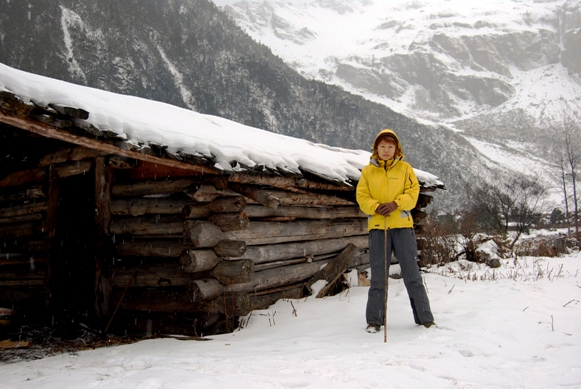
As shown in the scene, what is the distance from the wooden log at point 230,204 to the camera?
15.3ft

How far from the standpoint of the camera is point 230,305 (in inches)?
184

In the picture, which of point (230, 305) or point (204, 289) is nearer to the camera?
point (204, 289)

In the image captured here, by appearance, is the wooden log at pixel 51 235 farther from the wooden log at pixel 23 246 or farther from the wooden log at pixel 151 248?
the wooden log at pixel 151 248

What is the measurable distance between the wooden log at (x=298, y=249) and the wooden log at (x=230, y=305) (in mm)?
478

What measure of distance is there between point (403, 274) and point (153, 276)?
2.89 m

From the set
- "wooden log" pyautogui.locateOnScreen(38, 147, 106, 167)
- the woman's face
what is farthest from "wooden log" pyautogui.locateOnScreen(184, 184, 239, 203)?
the woman's face

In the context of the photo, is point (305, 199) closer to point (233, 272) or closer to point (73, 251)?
point (233, 272)

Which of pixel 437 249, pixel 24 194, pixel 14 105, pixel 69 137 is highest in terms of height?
pixel 14 105

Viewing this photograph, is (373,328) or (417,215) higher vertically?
(417,215)

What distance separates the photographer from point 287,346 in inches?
140

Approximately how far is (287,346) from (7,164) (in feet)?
16.5

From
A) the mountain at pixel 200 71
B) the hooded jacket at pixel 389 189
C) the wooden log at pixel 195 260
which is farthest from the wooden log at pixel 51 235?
the mountain at pixel 200 71

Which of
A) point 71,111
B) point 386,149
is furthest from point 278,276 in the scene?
point 71,111

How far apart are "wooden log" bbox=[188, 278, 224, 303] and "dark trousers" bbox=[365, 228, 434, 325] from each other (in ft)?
5.59
